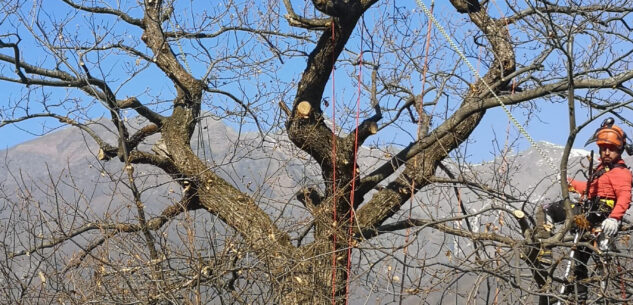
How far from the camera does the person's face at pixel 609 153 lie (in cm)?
611

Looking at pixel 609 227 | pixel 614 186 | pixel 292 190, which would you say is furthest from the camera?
pixel 292 190

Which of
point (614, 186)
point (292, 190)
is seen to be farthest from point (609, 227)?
point (292, 190)

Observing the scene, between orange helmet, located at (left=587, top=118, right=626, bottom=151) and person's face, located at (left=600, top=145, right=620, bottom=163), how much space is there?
3 centimetres

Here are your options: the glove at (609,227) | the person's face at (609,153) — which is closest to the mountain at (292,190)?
the person's face at (609,153)

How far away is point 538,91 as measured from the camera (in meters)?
6.84

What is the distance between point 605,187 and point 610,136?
1.15 feet

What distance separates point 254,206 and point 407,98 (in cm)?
235

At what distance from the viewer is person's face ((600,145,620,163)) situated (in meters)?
6.11

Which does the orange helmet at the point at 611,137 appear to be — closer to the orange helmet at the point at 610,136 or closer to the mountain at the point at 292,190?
the orange helmet at the point at 610,136

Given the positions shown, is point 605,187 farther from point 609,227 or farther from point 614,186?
point 609,227

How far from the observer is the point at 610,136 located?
20.0 ft

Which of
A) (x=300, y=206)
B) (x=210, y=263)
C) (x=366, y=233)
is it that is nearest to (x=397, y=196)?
(x=366, y=233)

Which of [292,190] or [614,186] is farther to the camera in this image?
[292,190]

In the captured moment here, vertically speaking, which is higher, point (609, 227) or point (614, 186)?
point (614, 186)
